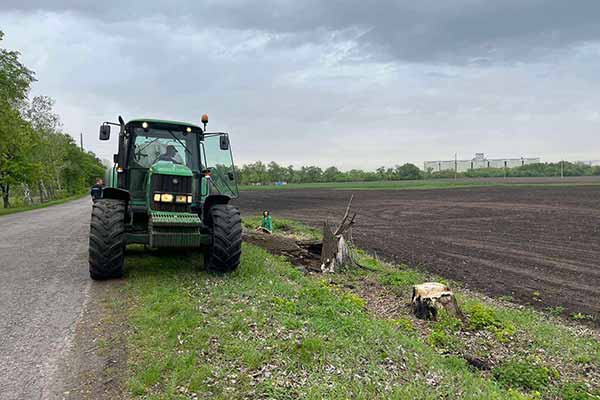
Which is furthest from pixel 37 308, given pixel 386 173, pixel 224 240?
pixel 386 173

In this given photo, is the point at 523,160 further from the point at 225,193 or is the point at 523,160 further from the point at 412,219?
the point at 225,193

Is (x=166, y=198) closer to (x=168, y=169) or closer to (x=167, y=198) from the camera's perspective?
(x=167, y=198)

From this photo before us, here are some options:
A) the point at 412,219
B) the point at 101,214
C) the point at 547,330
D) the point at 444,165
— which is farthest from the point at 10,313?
the point at 444,165

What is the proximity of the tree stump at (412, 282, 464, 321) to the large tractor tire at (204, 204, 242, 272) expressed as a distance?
325 centimetres

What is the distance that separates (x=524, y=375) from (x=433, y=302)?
199 cm

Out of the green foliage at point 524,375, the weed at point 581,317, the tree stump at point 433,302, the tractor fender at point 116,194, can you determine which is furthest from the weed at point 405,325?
Answer: the tractor fender at point 116,194

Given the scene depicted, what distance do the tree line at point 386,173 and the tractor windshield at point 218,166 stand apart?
76.2m

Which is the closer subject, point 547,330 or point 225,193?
point 547,330

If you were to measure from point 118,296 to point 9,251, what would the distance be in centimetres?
625

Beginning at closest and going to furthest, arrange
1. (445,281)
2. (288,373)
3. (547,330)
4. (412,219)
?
1. (288,373)
2. (547,330)
3. (445,281)
4. (412,219)

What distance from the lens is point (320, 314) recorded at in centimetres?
600

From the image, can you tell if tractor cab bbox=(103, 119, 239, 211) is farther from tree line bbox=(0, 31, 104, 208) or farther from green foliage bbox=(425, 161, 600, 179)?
green foliage bbox=(425, 161, 600, 179)

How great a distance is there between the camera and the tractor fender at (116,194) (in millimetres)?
8117

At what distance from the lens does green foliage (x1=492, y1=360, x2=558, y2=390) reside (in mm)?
4914
